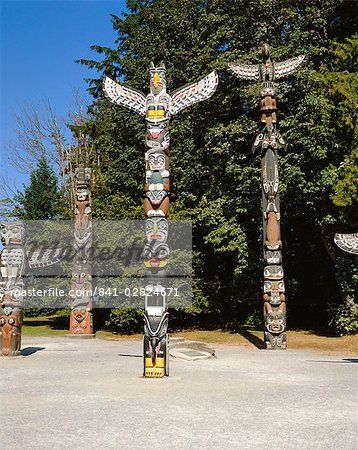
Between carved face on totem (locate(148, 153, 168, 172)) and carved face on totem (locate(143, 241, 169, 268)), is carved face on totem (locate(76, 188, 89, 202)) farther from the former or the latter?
carved face on totem (locate(143, 241, 169, 268))

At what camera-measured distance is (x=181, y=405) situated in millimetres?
6953

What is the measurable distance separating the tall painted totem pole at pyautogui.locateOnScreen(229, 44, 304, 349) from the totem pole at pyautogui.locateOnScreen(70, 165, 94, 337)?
24.1ft

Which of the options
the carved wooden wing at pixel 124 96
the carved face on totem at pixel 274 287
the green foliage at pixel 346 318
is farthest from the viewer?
the green foliage at pixel 346 318

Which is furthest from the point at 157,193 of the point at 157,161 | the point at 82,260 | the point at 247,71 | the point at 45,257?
the point at 45,257

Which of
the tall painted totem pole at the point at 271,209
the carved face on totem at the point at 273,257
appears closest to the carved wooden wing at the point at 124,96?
the tall painted totem pole at the point at 271,209

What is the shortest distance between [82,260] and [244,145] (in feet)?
27.8

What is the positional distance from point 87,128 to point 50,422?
2575 cm

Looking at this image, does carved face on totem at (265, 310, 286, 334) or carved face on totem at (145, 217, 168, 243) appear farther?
carved face on totem at (265, 310, 286, 334)

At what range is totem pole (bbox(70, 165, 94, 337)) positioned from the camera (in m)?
18.8

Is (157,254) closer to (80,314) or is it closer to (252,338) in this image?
(252,338)

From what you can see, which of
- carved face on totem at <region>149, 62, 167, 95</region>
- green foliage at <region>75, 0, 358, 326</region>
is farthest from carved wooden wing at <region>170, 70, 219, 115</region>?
green foliage at <region>75, 0, 358, 326</region>

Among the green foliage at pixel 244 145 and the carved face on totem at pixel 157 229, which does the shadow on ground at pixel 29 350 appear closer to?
the carved face on totem at pixel 157 229

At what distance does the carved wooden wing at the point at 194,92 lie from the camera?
34.2 ft

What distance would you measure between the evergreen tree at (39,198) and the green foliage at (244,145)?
4.58m
